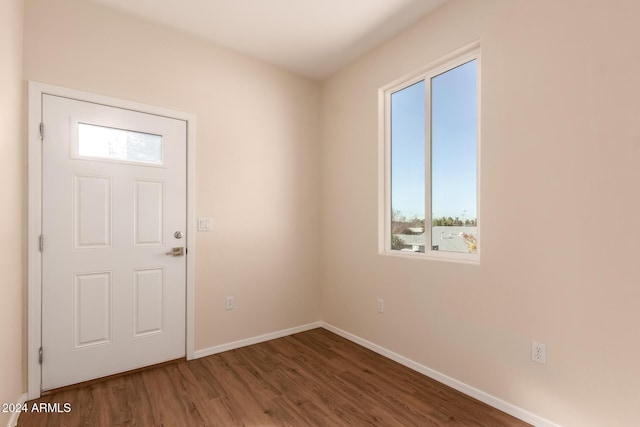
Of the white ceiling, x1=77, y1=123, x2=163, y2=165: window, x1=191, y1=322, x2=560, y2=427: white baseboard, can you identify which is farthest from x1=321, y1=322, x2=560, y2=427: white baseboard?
the white ceiling

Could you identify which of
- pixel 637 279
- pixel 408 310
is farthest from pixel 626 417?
pixel 408 310

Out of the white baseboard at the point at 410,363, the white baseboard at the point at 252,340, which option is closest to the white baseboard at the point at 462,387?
the white baseboard at the point at 410,363

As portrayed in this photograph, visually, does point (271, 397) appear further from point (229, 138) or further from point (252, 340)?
point (229, 138)

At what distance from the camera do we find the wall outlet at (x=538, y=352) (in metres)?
1.87

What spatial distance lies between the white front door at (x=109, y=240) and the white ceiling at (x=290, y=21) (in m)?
0.84

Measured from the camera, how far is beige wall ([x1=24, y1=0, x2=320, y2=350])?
236 centimetres

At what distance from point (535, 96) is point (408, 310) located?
5.95 feet

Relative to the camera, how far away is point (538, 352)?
1.90 metres

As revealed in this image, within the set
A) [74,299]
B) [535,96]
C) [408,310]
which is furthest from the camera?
[408,310]

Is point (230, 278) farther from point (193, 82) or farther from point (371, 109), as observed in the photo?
point (371, 109)

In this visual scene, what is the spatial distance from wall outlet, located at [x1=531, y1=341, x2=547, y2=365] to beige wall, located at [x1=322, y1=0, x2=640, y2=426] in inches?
1.1

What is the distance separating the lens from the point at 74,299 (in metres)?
2.31

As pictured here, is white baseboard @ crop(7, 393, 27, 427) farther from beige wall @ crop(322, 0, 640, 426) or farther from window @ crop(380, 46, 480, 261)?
window @ crop(380, 46, 480, 261)

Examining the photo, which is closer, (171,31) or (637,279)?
(637,279)
